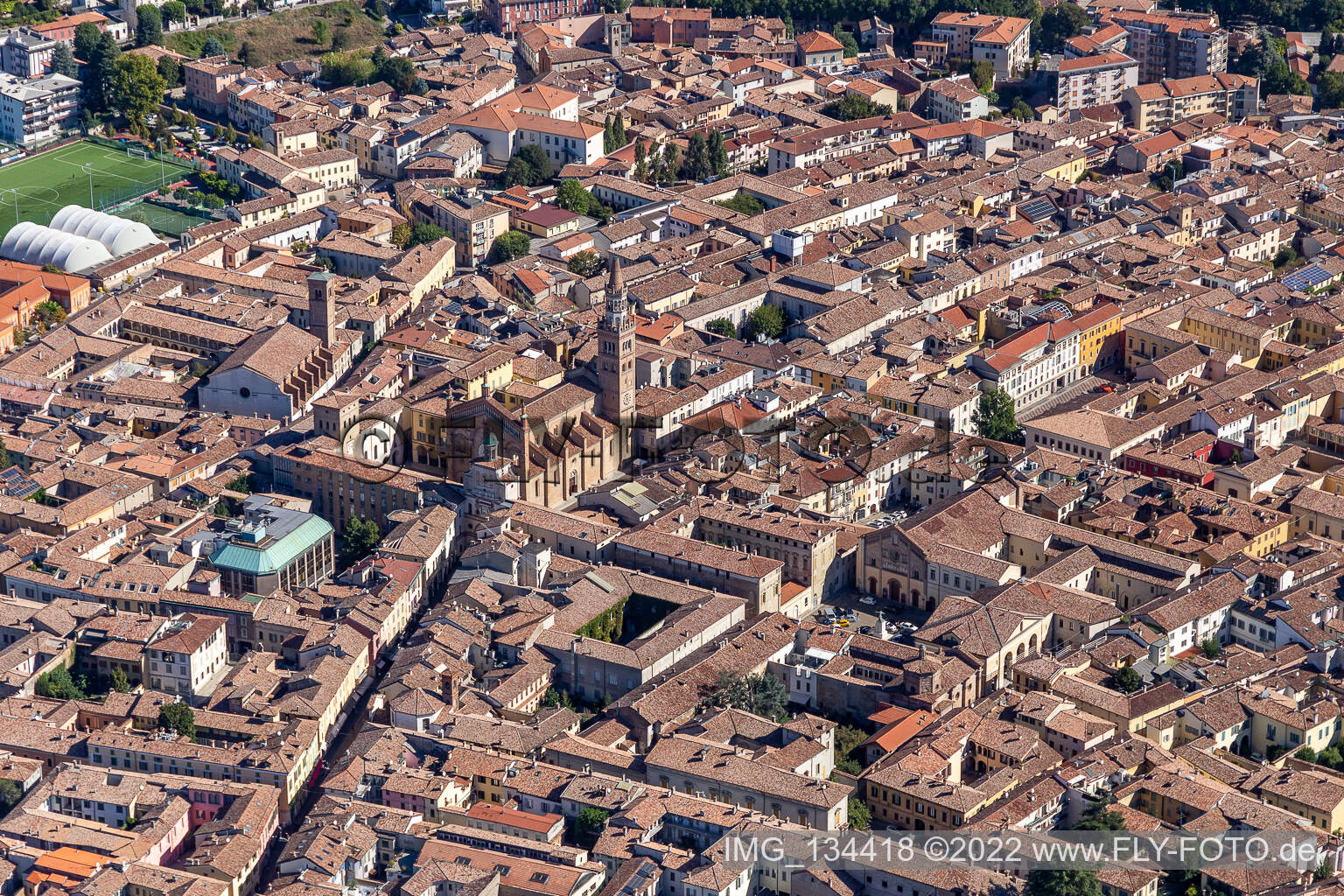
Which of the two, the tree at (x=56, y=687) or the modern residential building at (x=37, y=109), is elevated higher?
the modern residential building at (x=37, y=109)

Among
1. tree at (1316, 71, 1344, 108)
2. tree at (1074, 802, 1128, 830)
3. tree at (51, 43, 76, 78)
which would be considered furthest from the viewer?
tree at (1316, 71, 1344, 108)

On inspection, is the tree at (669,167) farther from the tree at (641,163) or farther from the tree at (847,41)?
the tree at (847,41)

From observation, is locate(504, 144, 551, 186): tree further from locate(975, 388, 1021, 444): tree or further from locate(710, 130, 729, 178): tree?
locate(975, 388, 1021, 444): tree

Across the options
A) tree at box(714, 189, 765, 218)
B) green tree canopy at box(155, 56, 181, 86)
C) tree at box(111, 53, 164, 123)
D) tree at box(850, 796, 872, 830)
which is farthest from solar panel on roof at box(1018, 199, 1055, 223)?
tree at box(850, 796, 872, 830)

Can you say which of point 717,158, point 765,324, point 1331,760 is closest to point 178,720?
point 1331,760

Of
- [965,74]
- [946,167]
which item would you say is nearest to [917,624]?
[946,167]

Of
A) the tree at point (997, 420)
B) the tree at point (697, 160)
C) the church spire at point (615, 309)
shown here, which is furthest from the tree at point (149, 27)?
the tree at point (997, 420)
